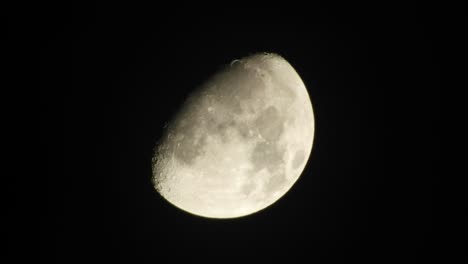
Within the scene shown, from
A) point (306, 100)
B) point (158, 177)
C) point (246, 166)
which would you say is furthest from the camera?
point (306, 100)

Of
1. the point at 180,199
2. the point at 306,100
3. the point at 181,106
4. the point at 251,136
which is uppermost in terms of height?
the point at 306,100

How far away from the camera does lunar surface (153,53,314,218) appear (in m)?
1.96

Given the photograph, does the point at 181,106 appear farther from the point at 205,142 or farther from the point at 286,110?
the point at 286,110

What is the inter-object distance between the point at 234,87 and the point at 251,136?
320mm

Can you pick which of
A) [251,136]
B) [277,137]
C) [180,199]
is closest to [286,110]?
[277,137]

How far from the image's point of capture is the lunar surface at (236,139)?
77.0 inches

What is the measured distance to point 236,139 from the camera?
78.0 inches

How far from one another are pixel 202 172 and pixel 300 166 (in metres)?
0.82

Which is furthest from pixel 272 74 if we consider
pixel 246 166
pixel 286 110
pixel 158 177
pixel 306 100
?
pixel 158 177

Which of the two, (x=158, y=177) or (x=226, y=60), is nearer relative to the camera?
(x=226, y=60)

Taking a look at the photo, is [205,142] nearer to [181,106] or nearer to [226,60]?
[181,106]

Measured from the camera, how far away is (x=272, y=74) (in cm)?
213

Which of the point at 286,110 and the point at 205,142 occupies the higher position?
the point at 286,110

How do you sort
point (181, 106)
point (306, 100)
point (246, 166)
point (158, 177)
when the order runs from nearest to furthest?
point (181, 106)
point (246, 166)
point (158, 177)
point (306, 100)
